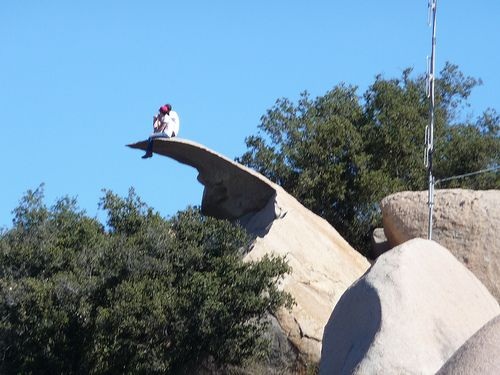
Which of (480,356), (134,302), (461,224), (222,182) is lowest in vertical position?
(480,356)

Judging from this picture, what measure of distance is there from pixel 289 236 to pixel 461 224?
118 inches

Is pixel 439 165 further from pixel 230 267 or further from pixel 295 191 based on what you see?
pixel 230 267

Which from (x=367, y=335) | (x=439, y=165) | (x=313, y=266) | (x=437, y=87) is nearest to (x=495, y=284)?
(x=313, y=266)

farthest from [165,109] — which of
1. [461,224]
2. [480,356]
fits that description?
[480,356]

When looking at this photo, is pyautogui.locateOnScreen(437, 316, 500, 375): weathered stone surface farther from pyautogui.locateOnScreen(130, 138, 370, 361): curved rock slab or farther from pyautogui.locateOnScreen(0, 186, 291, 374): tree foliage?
pyautogui.locateOnScreen(130, 138, 370, 361): curved rock slab

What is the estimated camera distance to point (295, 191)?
25828 millimetres

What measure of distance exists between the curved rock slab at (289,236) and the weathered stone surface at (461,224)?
1.05 metres

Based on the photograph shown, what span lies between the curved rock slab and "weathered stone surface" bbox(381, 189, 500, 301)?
1048 mm

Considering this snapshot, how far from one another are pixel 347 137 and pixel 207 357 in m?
8.53

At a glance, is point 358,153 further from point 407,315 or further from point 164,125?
point 407,315

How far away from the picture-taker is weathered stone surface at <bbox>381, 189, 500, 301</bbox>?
846 inches

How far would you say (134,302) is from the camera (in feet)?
60.1

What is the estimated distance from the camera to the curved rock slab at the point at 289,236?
793 inches

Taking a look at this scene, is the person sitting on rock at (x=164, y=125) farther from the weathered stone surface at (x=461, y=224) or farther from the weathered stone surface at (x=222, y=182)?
the weathered stone surface at (x=461, y=224)
